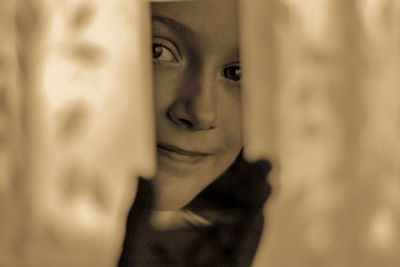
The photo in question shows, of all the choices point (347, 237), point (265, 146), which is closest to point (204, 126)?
point (265, 146)

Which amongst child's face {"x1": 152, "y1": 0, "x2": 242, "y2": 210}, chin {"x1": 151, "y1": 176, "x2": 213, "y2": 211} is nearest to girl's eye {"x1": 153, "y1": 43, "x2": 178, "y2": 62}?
child's face {"x1": 152, "y1": 0, "x2": 242, "y2": 210}

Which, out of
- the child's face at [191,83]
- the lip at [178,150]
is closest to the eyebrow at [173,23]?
the child's face at [191,83]

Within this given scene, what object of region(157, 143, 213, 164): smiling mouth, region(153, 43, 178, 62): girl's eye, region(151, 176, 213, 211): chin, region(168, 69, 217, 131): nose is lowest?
region(151, 176, 213, 211): chin

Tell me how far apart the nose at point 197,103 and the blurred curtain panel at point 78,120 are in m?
0.03

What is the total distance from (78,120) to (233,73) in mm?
143

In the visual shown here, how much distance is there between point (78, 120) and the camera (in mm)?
365

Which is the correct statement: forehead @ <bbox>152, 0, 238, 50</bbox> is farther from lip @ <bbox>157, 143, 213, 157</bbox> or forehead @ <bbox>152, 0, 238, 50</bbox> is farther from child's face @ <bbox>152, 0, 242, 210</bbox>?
lip @ <bbox>157, 143, 213, 157</bbox>

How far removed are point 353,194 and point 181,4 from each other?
0.74 feet

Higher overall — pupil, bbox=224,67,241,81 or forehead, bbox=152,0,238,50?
forehead, bbox=152,0,238,50

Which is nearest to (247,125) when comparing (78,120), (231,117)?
(231,117)

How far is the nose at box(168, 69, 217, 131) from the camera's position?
0.39 meters

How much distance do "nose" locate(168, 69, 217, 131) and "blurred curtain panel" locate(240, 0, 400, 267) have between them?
3cm

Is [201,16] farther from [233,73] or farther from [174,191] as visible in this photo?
[174,191]

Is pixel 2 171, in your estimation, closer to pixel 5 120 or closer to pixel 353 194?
pixel 5 120
